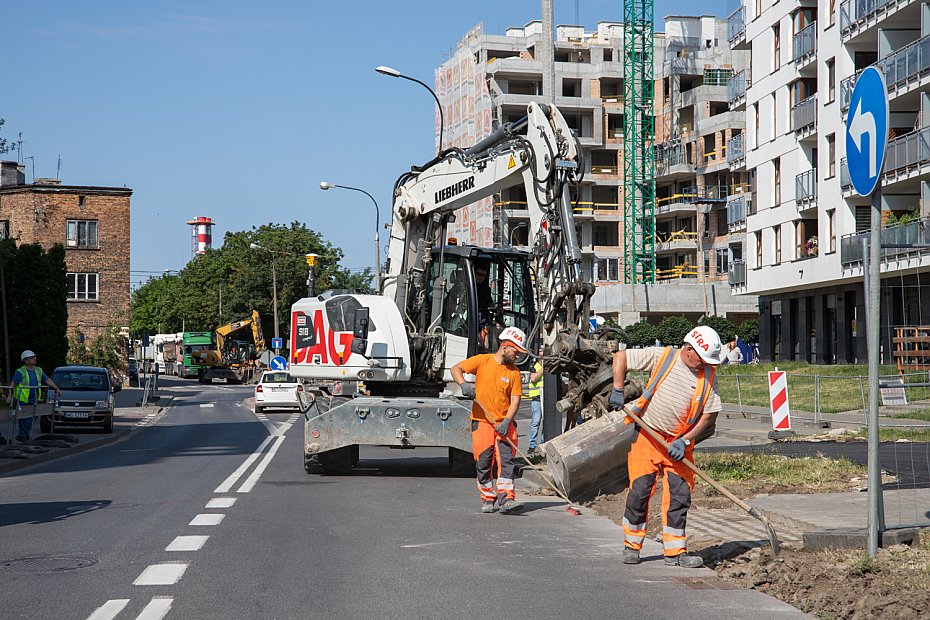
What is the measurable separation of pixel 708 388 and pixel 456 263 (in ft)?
28.2

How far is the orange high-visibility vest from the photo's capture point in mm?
8883

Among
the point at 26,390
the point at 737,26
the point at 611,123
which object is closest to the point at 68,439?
the point at 26,390

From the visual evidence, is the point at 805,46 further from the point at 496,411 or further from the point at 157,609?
the point at 157,609

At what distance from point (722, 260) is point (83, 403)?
56.6 meters

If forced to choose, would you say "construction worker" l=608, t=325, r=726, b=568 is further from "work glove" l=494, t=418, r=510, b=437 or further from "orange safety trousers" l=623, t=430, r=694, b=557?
"work glove" l=494, t=418, r=510, b=437

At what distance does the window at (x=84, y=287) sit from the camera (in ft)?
232

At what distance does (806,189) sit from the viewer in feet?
154

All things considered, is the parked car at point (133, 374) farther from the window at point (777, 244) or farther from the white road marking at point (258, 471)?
the white road marking at point (258, 471)

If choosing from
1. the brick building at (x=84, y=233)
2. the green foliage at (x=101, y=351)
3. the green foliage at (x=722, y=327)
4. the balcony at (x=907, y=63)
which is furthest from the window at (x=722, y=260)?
the green foliage at (x=101, y=351)

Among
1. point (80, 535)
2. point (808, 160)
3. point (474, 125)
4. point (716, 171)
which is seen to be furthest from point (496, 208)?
point (80, 535)

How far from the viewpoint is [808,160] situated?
4784 cm

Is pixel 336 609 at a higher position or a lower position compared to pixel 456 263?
lower

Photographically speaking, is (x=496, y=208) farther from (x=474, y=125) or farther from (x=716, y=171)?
(x=716, y=171)

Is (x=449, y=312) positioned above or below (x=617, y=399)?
above
